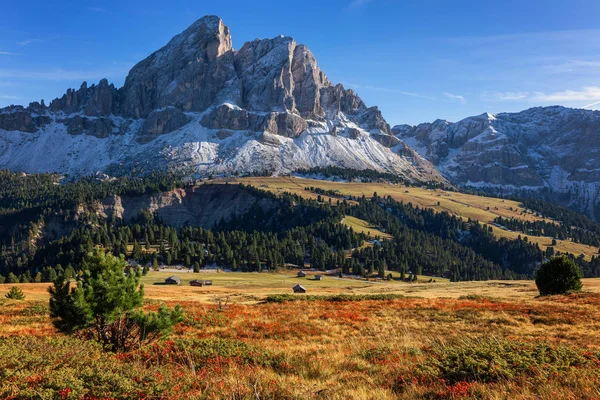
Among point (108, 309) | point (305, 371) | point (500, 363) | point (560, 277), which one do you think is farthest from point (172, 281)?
point (500, 363)

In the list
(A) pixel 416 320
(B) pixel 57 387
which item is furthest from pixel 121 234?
(B) pixel 57 387

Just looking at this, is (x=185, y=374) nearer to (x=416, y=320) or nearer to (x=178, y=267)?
(x=416, y=320)

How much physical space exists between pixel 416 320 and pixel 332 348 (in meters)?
15.7

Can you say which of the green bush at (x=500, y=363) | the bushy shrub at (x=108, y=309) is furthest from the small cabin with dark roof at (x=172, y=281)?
the green bush at (x=500, y=363)

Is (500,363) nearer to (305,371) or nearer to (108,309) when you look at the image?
(305,371)

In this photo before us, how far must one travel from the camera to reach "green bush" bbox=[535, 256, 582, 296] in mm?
47375

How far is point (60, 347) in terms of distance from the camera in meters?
14.1

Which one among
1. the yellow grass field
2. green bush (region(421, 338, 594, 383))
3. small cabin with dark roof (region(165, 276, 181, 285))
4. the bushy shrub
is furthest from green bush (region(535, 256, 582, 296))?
small cabin with dark roof (region(165, 276, 181, 285))

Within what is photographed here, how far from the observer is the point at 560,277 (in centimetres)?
4800

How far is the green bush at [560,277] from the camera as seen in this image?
4738 cm

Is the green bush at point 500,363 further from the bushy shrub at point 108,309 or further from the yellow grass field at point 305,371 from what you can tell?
the bushy shrub at point 108,309

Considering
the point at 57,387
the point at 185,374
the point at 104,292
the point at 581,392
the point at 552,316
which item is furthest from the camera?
the point at 552,316

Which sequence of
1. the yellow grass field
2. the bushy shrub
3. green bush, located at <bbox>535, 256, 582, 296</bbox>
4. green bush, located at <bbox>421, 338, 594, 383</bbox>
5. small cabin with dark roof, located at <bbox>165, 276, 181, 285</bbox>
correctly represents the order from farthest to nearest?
small cabin with dark roof, located at <bbox>165, 276, 181, 285</bbox> < green bush, located at <bbox>535, 256, 582, 296</bbox> < the bushy shrub < green bush, located at <bbox>421, 338, 594, 383</bbox> < the yellow grass field

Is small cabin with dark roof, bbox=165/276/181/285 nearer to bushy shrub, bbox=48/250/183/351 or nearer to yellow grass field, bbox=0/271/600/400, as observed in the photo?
bushy shrub, bbox=48/250/183/351
